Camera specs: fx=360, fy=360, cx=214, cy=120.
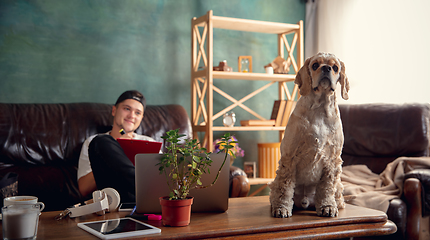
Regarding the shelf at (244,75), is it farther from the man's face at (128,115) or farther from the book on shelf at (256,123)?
the man's face at (128,115)

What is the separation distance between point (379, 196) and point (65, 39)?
2.50 m

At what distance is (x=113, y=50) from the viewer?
118 inches

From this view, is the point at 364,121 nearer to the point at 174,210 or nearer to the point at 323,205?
the point at 323,205

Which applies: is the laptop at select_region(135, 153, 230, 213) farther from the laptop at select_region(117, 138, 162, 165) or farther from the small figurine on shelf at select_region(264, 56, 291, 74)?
the small figurine on shelf at select_region(264, 56, 291, 74)

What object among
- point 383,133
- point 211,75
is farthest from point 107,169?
point 383,133

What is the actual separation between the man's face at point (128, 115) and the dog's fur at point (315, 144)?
1.32m

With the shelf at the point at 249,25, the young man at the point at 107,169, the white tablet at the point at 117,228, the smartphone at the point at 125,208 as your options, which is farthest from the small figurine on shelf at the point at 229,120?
the white tablet at the point at 117,228

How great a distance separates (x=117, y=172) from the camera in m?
1.53

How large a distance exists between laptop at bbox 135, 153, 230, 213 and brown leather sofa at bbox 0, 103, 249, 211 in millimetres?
1047

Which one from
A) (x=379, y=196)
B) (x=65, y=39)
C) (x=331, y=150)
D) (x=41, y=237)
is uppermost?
(x=65, y=39)

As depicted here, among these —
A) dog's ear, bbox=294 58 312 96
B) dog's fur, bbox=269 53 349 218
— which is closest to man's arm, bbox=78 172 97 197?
dog's fur, bbox=269 53 349 218

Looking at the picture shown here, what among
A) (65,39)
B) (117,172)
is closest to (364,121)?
(117,172)

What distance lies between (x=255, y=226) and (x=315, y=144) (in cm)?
33

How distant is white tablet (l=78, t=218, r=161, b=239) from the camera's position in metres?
0.92
